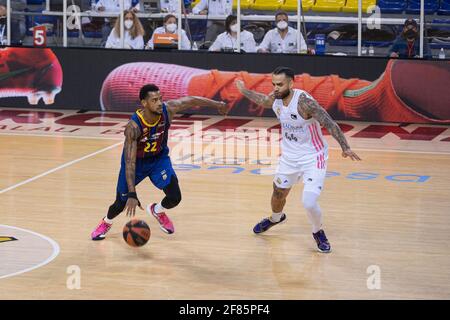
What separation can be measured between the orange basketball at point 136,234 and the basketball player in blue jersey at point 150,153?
284 mm

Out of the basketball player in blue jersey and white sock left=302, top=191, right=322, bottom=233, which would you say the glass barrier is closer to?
the basketball player in blue jersey

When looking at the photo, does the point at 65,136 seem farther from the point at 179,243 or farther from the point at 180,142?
the point at 179,243

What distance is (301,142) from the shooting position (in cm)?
1092

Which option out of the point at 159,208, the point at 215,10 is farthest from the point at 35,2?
the point at 159,208

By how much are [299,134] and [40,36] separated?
36.5 ft

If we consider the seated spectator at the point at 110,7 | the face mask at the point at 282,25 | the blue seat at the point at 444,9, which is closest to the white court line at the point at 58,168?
the seated spectator at the point at 110,7

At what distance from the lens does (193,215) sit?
12.7 m

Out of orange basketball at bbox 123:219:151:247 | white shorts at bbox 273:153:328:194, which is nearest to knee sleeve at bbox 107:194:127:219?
orange basketball at bbox 123:219:151:247

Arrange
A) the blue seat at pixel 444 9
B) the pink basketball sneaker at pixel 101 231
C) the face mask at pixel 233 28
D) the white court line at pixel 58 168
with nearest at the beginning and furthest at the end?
the pink basketball sneaker at pixel 101 231 < the white court line at pixel 58 168 < the blue seat at pixel 444 9 < the face mask at pixel 233 28

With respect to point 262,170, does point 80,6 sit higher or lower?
higher

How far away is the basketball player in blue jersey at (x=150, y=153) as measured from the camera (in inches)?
419

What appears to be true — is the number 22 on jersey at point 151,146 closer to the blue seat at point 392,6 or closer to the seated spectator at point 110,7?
the blue seat at point 392,6

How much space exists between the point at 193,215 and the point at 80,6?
29.9 ft

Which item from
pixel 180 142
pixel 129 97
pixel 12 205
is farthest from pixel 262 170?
pixel 129 97
